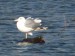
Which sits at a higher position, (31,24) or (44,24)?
(31,24)

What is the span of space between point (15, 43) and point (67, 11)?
19.3 ft

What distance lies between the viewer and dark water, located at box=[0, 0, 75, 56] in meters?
11.9

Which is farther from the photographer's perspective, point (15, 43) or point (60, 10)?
point (60, 10)

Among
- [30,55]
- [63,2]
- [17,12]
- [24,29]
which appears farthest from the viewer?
[63,2]

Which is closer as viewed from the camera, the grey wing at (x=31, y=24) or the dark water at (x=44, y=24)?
the dark water at (x=44, y=24)

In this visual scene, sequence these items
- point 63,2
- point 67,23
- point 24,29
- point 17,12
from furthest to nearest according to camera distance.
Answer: point 63,2 < point 17,12 < point 67,23 < point 24,29

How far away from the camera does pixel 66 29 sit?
47.4 feet

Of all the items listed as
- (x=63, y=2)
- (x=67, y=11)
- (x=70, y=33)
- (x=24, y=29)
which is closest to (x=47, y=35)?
(x=70, y=33)

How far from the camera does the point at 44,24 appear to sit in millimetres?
15555

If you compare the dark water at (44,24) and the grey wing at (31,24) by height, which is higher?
the grey wing at (31,24)

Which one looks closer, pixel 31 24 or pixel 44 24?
pixel 31 24

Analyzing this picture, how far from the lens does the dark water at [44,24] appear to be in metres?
11.9

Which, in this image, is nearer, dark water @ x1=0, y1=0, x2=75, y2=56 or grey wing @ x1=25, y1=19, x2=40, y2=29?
dark water @ x1=0, y1=0, x2=75, y2=56

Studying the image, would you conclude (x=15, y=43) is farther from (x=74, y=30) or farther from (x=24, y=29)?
(x=74, y=30)
